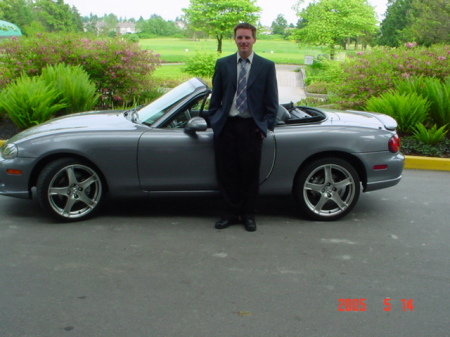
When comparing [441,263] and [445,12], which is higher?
[445,12]

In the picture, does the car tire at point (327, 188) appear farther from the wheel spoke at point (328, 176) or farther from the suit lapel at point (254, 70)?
the suit lapel at point (254, 70)

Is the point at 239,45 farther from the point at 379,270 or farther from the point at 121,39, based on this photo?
the point at 121,39

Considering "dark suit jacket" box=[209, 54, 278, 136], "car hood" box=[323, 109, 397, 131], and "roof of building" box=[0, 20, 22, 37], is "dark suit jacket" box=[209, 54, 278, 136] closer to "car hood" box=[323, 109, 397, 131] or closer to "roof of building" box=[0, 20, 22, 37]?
"car hood" box=[323, 109, 397, 131]

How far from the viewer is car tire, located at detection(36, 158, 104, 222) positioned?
5.12 metres

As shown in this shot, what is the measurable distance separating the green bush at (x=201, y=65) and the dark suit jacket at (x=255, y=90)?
65.4 ft

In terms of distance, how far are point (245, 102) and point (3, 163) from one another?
244cm

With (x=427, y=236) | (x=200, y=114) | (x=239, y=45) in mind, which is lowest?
(x=427, y=236)

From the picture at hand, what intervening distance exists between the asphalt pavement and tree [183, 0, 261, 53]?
4352 cm

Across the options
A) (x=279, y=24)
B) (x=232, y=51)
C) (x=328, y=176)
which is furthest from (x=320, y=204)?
(x=279, y=24)

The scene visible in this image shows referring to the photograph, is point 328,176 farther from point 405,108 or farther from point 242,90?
point 405,108

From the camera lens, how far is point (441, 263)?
448 centimetres

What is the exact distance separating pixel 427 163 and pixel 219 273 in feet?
16.1

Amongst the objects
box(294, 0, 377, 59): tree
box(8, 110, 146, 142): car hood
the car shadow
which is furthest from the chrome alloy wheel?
box(294, 0, 377, 59): tree

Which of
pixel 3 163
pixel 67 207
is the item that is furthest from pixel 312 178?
pixel 3 163
